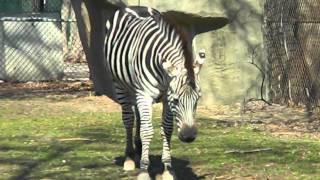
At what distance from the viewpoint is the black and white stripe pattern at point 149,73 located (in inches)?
269

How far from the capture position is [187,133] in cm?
657

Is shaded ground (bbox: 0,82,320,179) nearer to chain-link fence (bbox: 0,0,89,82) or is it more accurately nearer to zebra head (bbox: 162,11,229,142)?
zebra head (bbox: 162,11,229,142)

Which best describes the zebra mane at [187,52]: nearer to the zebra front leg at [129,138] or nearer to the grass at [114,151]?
the zebra front leg at [129,138]

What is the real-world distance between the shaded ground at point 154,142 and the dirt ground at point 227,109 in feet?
0.06

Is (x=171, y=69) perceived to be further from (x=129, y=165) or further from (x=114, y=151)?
(x=114, y=151)

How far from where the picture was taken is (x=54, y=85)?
19.0 metres

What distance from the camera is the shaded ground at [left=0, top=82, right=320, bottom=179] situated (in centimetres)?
865

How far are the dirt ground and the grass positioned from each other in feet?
1.42

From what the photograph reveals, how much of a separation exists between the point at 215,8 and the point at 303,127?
12.3ft

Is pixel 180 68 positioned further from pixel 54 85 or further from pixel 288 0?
pixel 54 85

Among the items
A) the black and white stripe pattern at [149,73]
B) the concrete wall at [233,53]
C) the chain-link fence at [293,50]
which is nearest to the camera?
the black and white stripe pattern at [149,73]

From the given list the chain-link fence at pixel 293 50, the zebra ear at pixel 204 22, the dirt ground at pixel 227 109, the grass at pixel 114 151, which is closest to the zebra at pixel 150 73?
the grass at pixel 114 151

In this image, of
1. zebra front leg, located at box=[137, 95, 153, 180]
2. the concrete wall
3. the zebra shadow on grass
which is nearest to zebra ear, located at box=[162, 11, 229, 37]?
the concrete wall

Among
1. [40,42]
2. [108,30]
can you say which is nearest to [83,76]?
[40,42]
